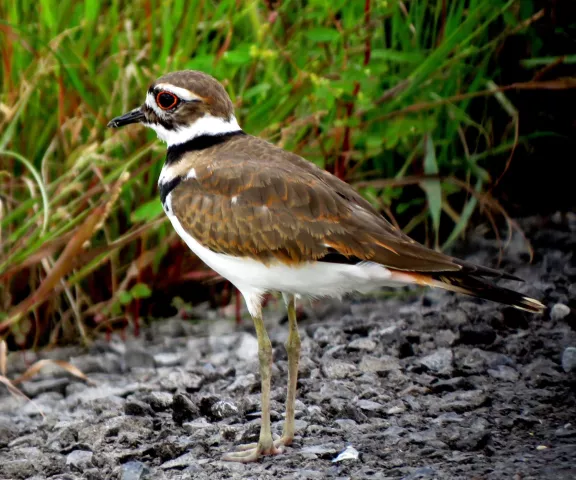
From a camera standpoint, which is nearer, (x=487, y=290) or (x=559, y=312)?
(x=487, y=290)

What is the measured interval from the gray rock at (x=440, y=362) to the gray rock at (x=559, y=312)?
24.5 inches

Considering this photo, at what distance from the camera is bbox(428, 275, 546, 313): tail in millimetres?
3547

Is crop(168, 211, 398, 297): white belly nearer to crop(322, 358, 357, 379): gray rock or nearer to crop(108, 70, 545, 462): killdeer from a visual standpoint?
crop(108, 70, 545, 462): killdeer

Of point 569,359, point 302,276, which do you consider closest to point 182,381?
point 302,276

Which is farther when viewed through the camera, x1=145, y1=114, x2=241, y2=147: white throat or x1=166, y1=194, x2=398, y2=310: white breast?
x1=145, y1=114, x2=241, y2=147: white throat

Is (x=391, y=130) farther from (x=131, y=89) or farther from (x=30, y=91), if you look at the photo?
(x=30, y=91)

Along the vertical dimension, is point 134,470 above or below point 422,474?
below

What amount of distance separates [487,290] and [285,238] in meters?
0.75

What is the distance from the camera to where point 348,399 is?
A: 4.20 meters

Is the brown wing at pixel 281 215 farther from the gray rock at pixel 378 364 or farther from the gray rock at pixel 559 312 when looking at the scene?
the gray rock at pixel 559 312

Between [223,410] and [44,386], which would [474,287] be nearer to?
[223,410]

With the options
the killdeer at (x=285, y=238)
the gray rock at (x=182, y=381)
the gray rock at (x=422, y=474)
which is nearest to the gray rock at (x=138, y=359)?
the gray rock at (x=182, y=381)

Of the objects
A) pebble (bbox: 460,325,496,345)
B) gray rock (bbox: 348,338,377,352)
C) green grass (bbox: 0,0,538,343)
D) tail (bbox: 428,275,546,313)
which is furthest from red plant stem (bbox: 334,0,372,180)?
tail (bbox: 428,275,546,313)

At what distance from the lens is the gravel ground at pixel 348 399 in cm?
361
